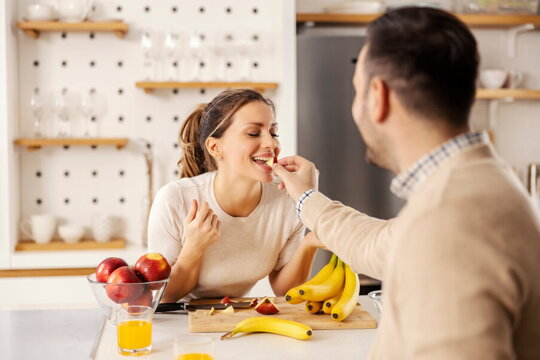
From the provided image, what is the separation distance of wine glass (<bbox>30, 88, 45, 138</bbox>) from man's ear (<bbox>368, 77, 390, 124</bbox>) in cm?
291

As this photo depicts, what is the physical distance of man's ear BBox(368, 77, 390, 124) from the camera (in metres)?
0.97

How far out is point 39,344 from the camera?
1612 mm

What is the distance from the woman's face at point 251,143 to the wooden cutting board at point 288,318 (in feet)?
1.70

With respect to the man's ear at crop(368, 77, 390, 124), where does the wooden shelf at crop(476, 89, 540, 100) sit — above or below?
above

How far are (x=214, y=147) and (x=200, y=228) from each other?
383 mm

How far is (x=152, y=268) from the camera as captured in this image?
1723 millimetres

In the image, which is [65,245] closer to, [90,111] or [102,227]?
[102,227]

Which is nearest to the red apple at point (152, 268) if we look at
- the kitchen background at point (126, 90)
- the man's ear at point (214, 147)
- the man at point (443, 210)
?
the man's ear at point (214, 147)

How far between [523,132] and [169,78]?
2.16m

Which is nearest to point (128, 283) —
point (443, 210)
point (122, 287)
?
point (122, 287)

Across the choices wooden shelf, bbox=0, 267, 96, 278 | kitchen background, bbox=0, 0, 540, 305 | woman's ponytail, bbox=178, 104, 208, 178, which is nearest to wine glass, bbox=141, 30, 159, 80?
kitchen background, bbox=0, 0, 540, 305

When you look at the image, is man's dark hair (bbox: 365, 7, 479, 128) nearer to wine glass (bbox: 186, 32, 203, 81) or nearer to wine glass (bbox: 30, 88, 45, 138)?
wine glass (bbox: 186, 32, 203, 81)

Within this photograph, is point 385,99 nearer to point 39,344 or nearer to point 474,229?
point 474,229

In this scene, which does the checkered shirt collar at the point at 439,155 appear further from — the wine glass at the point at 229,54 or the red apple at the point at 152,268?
the wine glass at the point at 229,54
